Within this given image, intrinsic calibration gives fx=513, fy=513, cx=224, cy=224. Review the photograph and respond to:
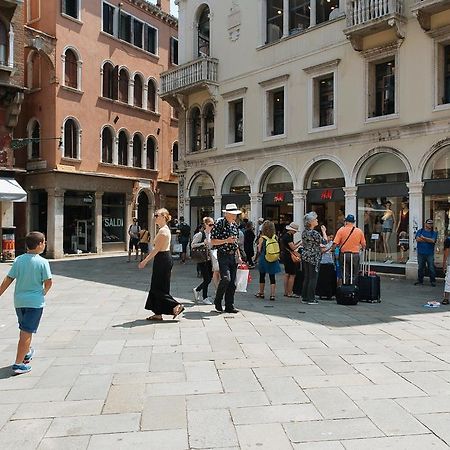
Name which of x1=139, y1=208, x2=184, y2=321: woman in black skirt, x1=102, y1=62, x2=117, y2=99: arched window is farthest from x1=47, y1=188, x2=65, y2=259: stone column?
x1=139, y1=208, x2=184, y2=321: woman in black skirt

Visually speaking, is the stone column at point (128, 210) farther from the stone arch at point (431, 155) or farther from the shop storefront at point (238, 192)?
the stone arch at point (431, 155)

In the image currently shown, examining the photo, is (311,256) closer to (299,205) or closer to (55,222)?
(299,205)

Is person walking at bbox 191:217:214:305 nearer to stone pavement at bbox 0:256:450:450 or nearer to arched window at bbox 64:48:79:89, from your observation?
stone pavement at bbox 0:256:450:450

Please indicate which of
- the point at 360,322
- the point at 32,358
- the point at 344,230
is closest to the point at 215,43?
the point at 344,230

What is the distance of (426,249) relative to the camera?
46.1ft

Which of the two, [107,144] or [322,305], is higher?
[107,144]

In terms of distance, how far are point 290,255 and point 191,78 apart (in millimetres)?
14305

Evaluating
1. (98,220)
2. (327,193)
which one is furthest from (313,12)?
(98,220)

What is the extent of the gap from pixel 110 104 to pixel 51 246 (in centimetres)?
874

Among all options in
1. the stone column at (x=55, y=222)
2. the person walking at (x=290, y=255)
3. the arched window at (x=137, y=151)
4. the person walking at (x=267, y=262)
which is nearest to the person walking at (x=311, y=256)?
the person walking at (x=290, y=255)

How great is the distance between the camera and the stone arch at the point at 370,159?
15.8 meters

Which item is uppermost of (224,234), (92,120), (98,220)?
(92,120)

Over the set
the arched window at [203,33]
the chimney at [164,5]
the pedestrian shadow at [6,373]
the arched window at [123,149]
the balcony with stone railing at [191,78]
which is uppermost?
the chimney at [164,5]

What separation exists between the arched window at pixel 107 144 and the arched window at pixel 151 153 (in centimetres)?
316
